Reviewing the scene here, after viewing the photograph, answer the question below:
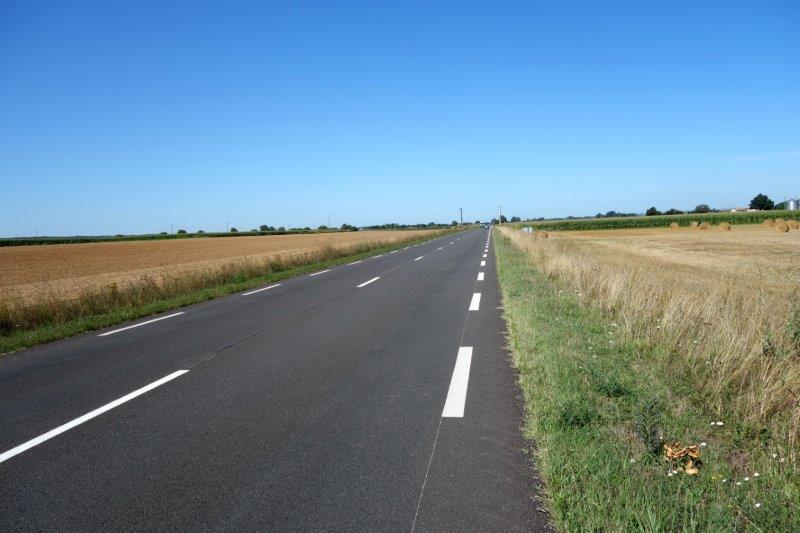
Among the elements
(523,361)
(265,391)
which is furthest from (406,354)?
(265,391)

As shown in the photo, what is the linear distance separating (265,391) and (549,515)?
3335 mm

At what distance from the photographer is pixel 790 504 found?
2.79 metres

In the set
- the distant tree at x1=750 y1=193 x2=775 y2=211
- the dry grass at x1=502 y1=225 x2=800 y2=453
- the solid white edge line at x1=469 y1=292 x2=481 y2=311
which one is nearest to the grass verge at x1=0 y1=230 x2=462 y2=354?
the solid white edge line at x1=469 y1=292 x2=481 y2=311

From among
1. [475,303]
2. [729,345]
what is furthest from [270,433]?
[475,303]

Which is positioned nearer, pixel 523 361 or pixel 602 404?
pixel 602 404

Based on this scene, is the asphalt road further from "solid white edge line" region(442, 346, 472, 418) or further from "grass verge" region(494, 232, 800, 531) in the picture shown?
"grass verge" region(494, 232, 800, 531)

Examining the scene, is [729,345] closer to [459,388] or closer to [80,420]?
[459,388]

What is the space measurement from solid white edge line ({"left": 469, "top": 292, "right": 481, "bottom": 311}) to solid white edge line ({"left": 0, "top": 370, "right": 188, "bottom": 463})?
5.89 m

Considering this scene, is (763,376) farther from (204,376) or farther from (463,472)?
(204,376)

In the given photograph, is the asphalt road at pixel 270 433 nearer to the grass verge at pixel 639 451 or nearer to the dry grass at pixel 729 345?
the grass verge at pixel 639 451

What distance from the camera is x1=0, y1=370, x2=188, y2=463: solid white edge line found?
392 cm

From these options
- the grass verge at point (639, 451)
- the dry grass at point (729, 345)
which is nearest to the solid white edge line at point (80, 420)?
the grass verge at point (639, 451)

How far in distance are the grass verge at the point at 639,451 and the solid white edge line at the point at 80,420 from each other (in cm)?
408

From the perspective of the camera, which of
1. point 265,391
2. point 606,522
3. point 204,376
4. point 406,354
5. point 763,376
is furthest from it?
point 406,354
